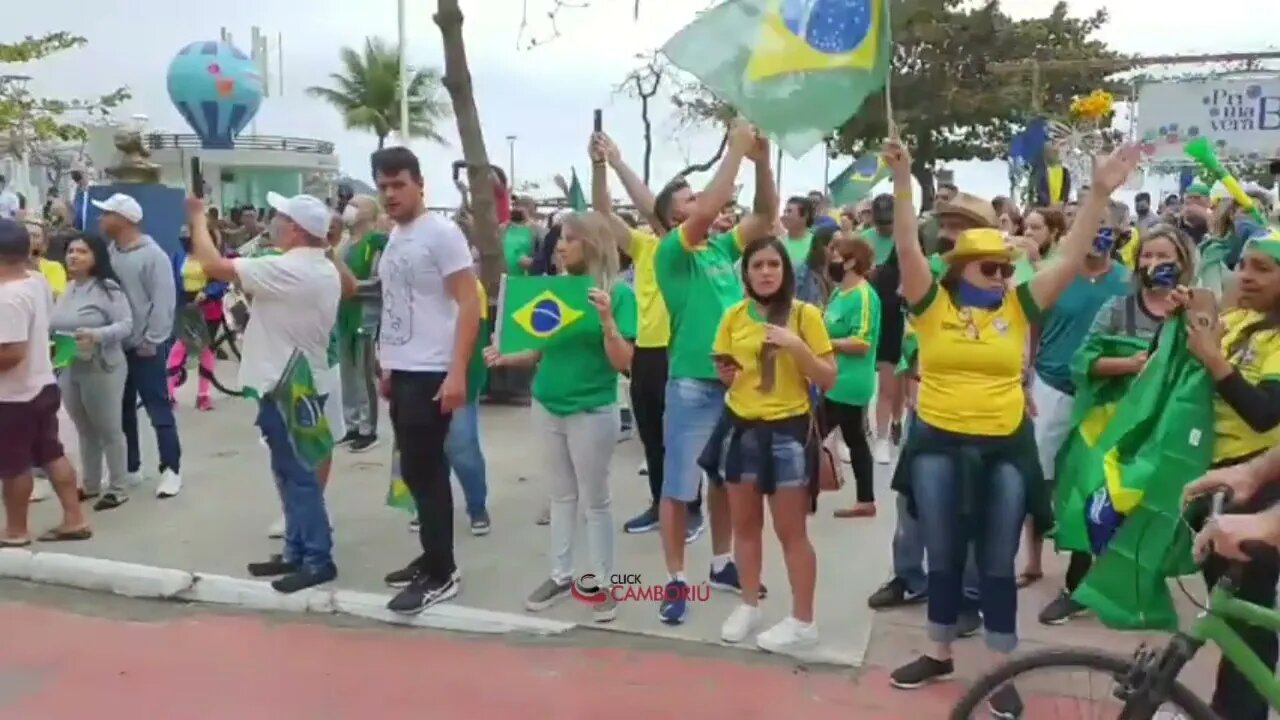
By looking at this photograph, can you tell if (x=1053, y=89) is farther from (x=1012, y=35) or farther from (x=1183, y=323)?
(x=1183, y=323)

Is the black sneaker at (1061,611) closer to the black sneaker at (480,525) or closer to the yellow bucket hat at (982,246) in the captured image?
the yellow bucket hat at (982,246)

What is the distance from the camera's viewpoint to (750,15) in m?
4.81

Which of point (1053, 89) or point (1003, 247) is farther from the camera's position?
point (1053, 89)

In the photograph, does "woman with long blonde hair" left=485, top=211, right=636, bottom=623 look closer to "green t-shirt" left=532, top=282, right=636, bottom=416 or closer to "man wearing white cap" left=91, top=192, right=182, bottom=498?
"green t-shirt" left=532, top=282, right=636, bottom=416

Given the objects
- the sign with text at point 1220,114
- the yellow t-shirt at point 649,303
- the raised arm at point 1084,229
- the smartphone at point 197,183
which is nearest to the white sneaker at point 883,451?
the yellow t-shirt at point 649,303

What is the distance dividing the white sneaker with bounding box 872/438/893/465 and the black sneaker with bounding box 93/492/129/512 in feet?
16.6

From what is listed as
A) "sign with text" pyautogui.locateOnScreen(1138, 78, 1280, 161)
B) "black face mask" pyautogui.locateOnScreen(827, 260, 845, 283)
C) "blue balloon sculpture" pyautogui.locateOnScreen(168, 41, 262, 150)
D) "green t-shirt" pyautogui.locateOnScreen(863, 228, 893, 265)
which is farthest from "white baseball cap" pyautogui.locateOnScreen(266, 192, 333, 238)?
"blue balloon sculpture" pyautogui.locateOnScreen(168, 41, 262, 150)

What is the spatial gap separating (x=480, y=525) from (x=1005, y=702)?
3.86m

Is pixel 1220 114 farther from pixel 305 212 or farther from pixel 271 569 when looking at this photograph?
pixel 271 569

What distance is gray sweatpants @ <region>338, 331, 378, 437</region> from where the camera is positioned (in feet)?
29.5

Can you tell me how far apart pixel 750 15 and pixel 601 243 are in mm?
1255

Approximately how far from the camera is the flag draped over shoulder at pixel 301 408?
575cm

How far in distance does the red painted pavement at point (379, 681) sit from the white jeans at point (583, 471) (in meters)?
0.54

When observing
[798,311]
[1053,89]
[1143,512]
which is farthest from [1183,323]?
[1053,89]
